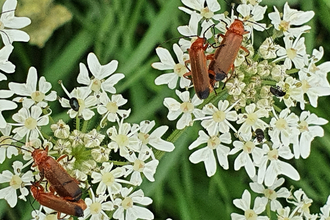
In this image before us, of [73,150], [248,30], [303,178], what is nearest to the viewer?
[73,150]

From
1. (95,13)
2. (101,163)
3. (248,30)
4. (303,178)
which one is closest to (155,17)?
(95,13)

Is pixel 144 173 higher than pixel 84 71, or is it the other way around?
pixel 84 71

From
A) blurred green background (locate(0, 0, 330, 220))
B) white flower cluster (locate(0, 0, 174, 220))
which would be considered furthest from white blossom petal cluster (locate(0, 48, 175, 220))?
blurred green background (locate(0, 0, 330, 220))

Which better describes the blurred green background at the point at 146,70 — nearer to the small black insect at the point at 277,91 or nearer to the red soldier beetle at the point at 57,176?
the red soldier beetle at the point at 57,176

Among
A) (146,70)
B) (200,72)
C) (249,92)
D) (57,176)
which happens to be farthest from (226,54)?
(57,176)

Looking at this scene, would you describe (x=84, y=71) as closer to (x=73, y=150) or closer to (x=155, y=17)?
(x=73, y=150)

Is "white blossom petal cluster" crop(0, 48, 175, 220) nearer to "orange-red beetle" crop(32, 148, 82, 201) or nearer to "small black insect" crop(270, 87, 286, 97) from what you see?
"orange-red beetle" crop(32, 148, 82, 201)

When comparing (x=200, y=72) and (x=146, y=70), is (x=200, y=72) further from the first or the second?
(x=146, y=70)
